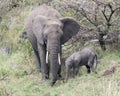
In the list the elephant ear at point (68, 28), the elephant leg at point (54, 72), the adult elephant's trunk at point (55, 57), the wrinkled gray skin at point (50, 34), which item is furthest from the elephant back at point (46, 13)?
the elephant leg at point (54, 72)

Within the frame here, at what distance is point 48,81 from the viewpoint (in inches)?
376

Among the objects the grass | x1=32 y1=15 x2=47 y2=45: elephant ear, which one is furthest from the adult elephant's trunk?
x1=32 y1=15 x2=47 y2=45: elephant ear

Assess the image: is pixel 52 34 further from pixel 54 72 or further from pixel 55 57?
pixel 54 72

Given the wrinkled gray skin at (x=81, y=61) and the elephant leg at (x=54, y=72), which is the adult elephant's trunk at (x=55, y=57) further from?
the wrinkled gray skin at (x=81, y=61)

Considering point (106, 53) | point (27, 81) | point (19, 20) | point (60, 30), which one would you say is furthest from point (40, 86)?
point (19, 20)

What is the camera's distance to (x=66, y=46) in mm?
11555

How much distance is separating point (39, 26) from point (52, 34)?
2.51 feet

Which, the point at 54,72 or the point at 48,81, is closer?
the point at 54,72

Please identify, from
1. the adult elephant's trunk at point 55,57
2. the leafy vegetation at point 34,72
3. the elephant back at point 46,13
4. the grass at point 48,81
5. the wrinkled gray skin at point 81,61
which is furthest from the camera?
the elephant back at point 46,13

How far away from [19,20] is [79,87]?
21.8 feet

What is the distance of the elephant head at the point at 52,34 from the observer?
8891 millimetres

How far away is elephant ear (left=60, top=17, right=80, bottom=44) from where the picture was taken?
9.75 m

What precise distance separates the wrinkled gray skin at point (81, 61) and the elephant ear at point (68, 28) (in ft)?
1.53

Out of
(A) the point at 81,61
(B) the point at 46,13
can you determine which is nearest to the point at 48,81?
(A) the point at 81,61
